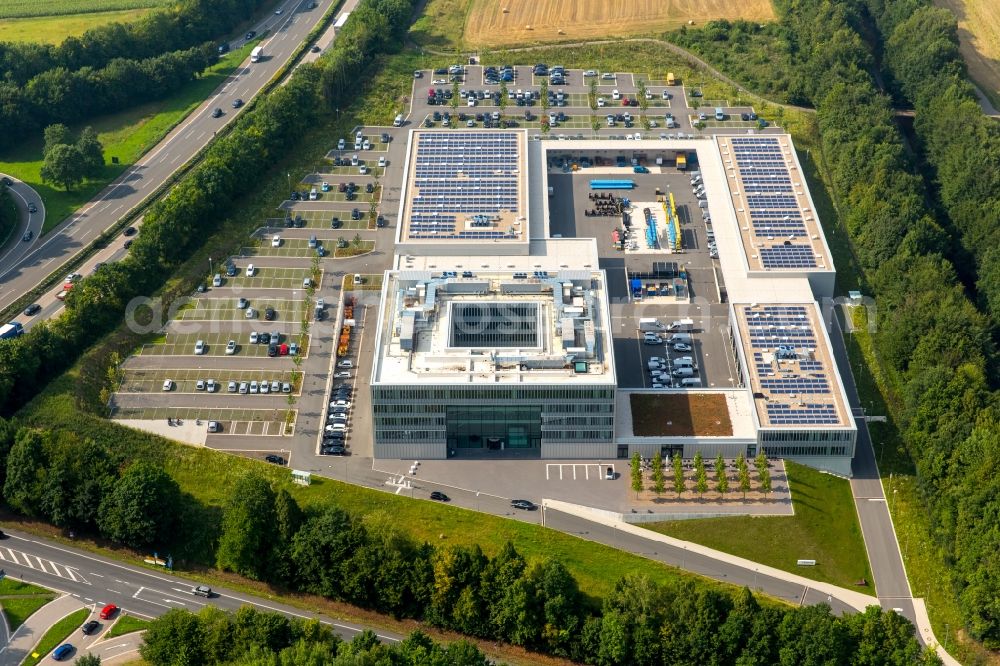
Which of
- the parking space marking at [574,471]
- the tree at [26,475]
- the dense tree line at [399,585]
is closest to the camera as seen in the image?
the dense tree line at [399,585]

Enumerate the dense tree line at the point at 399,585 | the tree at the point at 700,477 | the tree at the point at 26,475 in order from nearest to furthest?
the dense tree line at the point at 399,585 < the tree at the point at 26,475 < the tree at the point at 700,477

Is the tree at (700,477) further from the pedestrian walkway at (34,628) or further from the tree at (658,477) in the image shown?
the pedestrian walkway at (34,628)

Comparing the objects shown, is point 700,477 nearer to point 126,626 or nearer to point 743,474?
point 743,474

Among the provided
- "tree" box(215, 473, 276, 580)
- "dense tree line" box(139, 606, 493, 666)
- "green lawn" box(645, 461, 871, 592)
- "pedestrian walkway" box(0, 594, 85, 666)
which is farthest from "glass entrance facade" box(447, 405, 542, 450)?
"pedestrian walkway" box(0, 594, 85, 666)

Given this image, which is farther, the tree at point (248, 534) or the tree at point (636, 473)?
the tree at point (636, 473)

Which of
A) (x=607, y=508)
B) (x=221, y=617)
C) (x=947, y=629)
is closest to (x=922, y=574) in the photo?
(x=947, y=629)

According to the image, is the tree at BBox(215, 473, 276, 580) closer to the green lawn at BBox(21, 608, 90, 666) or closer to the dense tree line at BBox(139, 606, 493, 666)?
the dense tree line at BBox(139, 606, 493, 666)

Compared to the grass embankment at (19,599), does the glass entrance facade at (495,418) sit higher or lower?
higher

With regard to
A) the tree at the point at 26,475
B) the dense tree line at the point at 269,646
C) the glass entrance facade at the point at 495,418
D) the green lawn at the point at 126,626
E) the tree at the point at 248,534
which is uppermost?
the glass entrance facade at the point at 495,418

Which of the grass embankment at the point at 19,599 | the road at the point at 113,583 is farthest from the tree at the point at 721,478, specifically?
the grass embankment at the point at 19,599
